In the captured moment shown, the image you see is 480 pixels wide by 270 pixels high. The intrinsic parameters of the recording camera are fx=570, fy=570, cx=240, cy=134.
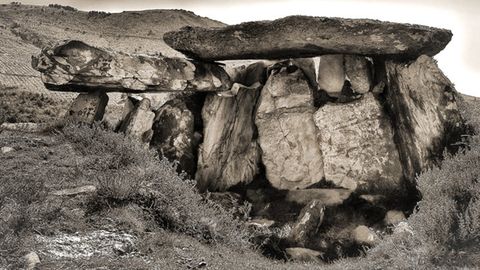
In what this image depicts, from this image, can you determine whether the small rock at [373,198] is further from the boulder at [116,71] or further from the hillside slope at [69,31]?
the hillside slope at [69,31]

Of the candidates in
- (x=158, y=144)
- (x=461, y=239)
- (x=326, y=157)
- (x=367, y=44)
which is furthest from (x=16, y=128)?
(x=461, y=239)

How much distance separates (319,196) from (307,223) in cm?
88

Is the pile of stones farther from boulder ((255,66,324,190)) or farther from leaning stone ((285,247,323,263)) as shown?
leaning stone ((285,247,323,263))

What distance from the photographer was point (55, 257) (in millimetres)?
5480

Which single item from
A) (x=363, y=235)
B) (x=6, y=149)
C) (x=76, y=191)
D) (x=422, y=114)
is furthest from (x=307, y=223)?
(x=6, y=149)

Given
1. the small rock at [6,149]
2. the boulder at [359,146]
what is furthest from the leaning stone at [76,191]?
the boulder at [359,146]

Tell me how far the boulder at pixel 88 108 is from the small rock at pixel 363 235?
17.7 ft

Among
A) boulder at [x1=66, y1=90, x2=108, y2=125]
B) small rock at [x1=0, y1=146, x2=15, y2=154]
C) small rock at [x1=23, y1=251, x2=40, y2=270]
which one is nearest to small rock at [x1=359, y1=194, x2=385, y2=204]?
boulder at [x1=66, y1=90, x2=108, y2=125]

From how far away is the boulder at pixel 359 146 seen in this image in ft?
34.4

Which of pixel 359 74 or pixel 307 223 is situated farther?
pixel 359 74

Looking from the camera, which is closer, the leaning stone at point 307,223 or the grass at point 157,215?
the grass at point 157,215

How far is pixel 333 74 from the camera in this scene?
11.4 meters

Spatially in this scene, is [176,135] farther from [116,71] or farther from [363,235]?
[363,235]

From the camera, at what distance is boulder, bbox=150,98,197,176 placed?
1096 cm
